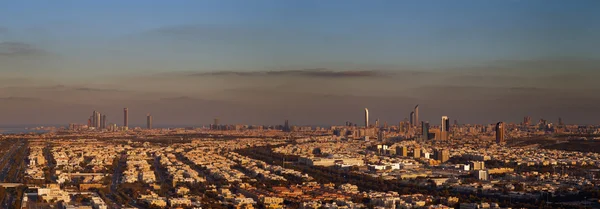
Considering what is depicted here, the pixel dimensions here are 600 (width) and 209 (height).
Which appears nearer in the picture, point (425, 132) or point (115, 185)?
point (115, 185)

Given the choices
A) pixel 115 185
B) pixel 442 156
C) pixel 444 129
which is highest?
pixel 444 129

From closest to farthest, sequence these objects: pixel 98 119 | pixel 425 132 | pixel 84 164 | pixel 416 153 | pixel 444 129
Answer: pixel 84 164 → pixel 416 153 → pixel 425 132 → pixel 444 129 → pixel 98 119

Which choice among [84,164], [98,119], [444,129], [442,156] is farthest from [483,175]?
[98,119]

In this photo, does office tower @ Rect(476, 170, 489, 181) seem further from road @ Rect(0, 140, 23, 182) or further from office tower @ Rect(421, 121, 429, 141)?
office tower @ Rect(421, 121, 429, 141)

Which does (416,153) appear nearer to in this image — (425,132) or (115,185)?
(115,185)

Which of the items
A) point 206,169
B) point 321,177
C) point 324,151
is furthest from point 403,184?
point 324,151

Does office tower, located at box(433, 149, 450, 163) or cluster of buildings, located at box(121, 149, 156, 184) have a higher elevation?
office tower, located at box(433, 149, 450, 163)

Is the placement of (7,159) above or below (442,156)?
below

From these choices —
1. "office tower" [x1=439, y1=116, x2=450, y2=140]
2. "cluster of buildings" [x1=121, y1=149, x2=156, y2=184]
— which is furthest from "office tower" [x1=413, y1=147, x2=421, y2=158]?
"office tower" [x1=439, y1=116, x2=450, y2=140]

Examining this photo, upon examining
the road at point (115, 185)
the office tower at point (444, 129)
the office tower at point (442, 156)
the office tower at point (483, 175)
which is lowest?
the road at point (115, 185)

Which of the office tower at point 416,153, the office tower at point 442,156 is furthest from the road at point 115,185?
the office tower at point 442,156

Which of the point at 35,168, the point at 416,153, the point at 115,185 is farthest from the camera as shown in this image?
the point at 416,153

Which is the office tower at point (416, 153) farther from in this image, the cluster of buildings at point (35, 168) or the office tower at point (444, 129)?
the office tower at point (444, 129)
